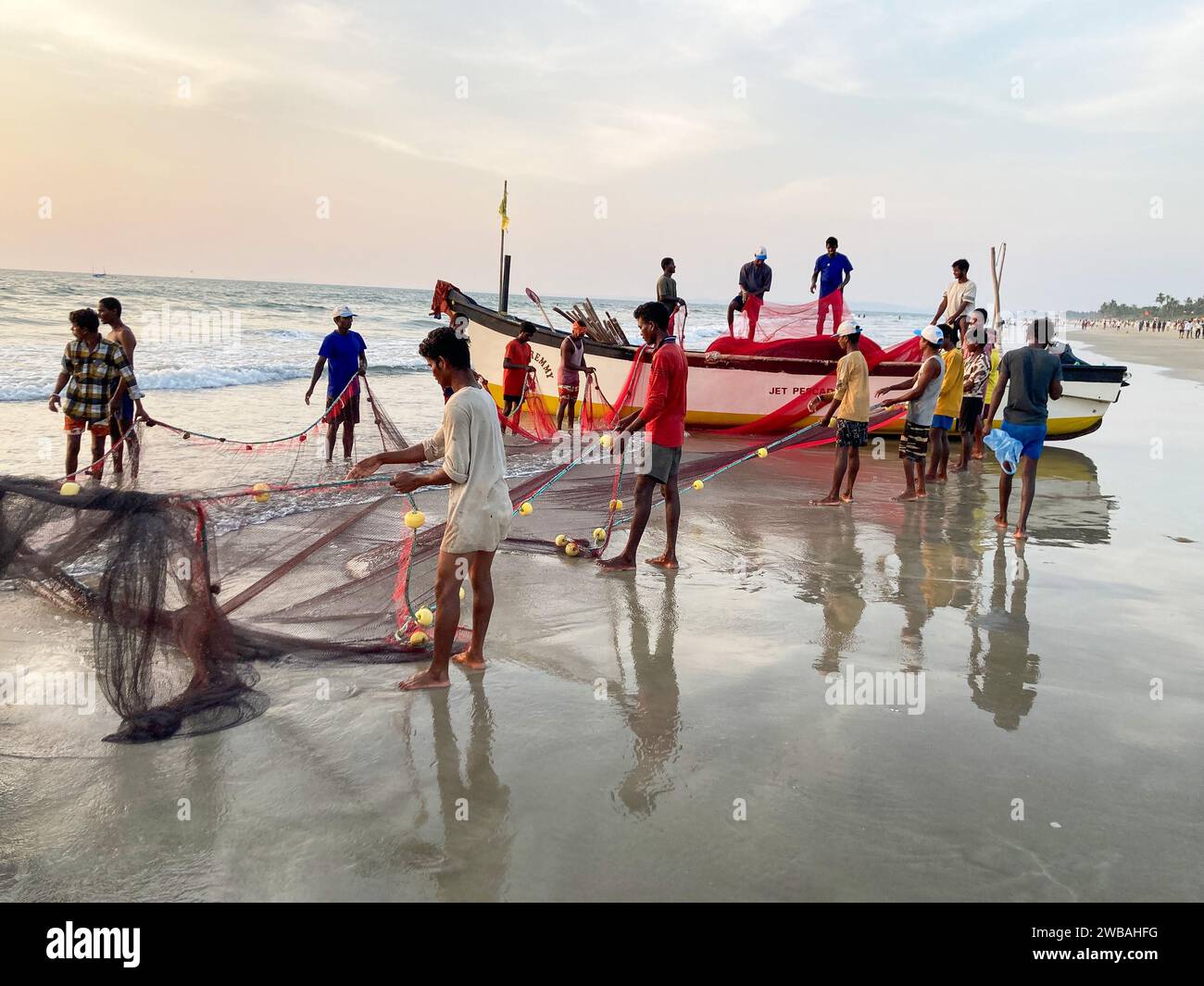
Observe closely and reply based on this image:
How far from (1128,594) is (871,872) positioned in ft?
13.5

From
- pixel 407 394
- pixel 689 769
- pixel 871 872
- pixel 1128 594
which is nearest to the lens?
pixel 871 872

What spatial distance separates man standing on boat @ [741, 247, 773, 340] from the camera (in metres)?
13.9

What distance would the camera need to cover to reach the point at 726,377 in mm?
13711

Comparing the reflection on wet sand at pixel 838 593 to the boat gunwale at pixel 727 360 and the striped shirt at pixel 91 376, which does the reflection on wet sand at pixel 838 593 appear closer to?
the boat gunwale at pixel 727 360

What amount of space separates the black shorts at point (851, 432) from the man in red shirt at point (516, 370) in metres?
5.68

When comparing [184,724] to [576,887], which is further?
[184,724]

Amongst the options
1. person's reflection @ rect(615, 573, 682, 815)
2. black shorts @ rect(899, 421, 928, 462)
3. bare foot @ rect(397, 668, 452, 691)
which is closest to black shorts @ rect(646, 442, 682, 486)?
person's reflection @ rect(615, 573, 682, 815)

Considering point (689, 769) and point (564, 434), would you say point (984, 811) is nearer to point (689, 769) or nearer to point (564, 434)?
point (689, 769)

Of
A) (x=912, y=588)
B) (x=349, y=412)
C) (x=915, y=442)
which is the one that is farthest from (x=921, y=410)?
(x=349, y=412)

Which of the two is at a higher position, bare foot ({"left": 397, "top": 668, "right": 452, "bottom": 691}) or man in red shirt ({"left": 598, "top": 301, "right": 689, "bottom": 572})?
man in red shirt ({"left": 598, "top": 301, "right": 689, "bottom": 572})

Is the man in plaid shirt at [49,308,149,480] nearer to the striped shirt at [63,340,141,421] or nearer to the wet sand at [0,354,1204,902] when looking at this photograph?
the striped shirt at [63,340,141,421]
